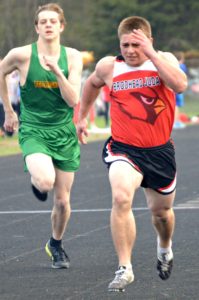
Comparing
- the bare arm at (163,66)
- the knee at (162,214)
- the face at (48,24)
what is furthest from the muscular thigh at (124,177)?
the face at (48,24)

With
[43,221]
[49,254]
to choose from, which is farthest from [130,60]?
[43,221]

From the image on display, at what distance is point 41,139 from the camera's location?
9508mm

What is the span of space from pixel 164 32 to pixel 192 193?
169 feet

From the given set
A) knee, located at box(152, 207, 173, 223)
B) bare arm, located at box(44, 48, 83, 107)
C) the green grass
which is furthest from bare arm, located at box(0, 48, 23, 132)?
the green grass

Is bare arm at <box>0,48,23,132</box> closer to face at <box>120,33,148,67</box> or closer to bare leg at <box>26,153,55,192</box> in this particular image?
bare leg at <box>26,153,55,192</box>

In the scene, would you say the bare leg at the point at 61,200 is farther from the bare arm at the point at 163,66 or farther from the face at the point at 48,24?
the bare arm at the point at 163,66

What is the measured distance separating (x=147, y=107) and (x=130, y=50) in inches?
17.8

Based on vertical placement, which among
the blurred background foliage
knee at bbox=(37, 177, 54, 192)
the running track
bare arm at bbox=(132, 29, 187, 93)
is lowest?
the blurred background foliage

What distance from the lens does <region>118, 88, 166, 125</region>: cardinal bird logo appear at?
8.39 metres

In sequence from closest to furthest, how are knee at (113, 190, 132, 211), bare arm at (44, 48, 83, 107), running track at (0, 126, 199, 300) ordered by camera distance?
knee at (113, 190, 132, 211) < running track at (0, 126, 199, 300) < bare arm at (44, 48, 83, 107)

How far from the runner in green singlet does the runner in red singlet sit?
35.8 inches

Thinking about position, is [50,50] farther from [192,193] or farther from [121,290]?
[192,193]

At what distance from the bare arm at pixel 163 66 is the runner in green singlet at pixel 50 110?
125 centimetres

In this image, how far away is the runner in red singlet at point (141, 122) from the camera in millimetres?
8180
